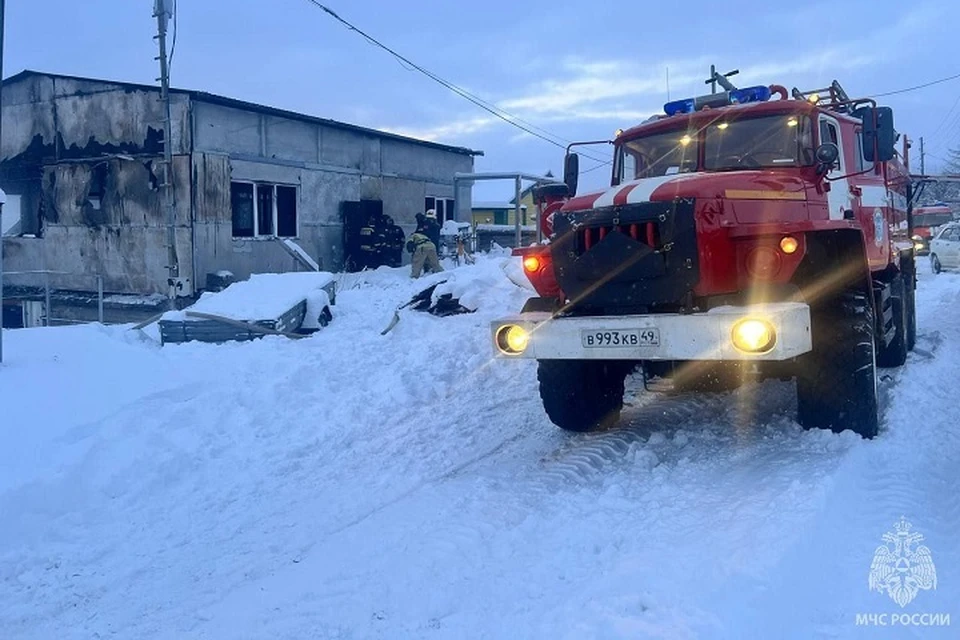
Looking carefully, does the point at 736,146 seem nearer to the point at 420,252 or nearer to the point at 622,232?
the point at 622,232

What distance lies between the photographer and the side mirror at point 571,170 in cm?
792

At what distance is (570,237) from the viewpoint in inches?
218

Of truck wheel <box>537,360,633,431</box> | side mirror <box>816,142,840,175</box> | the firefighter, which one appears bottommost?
truck wheel <box>537,360,633,431</box>

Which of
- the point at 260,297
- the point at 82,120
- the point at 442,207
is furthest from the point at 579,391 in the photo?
the point at 442,207

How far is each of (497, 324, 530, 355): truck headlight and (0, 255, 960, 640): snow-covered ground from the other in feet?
2.69

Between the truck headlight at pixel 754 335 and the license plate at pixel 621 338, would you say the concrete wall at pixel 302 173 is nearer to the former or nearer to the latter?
the license plate at pixel 621 338

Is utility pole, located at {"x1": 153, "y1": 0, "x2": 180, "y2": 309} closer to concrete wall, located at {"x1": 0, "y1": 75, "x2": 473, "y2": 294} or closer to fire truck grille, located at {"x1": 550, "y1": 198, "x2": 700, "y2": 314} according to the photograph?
concrete wall, located at {"x1": 0, "y1": 75, "x2": 473, "y2": 294}

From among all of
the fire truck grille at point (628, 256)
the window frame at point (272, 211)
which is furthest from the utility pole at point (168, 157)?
the fire truck grille at point (628, 256)

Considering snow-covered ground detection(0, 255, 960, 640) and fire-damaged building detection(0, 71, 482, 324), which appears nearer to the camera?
Result: snow-covered ground detection(0, 255, 960, 640)

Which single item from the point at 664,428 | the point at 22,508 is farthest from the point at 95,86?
the point at 664,428

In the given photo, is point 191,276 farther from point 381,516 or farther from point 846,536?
point 846,536

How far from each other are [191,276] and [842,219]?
1299cm

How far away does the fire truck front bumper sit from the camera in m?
4.74

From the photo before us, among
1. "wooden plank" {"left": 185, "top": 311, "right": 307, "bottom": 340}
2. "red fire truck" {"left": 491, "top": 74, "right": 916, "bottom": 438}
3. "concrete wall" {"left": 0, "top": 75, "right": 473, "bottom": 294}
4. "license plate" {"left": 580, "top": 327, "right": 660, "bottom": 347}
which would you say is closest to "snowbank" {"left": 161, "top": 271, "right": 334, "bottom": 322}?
"wooden plank" {"left": 185, "top": 311, "right": 307, "bottom": 340}
